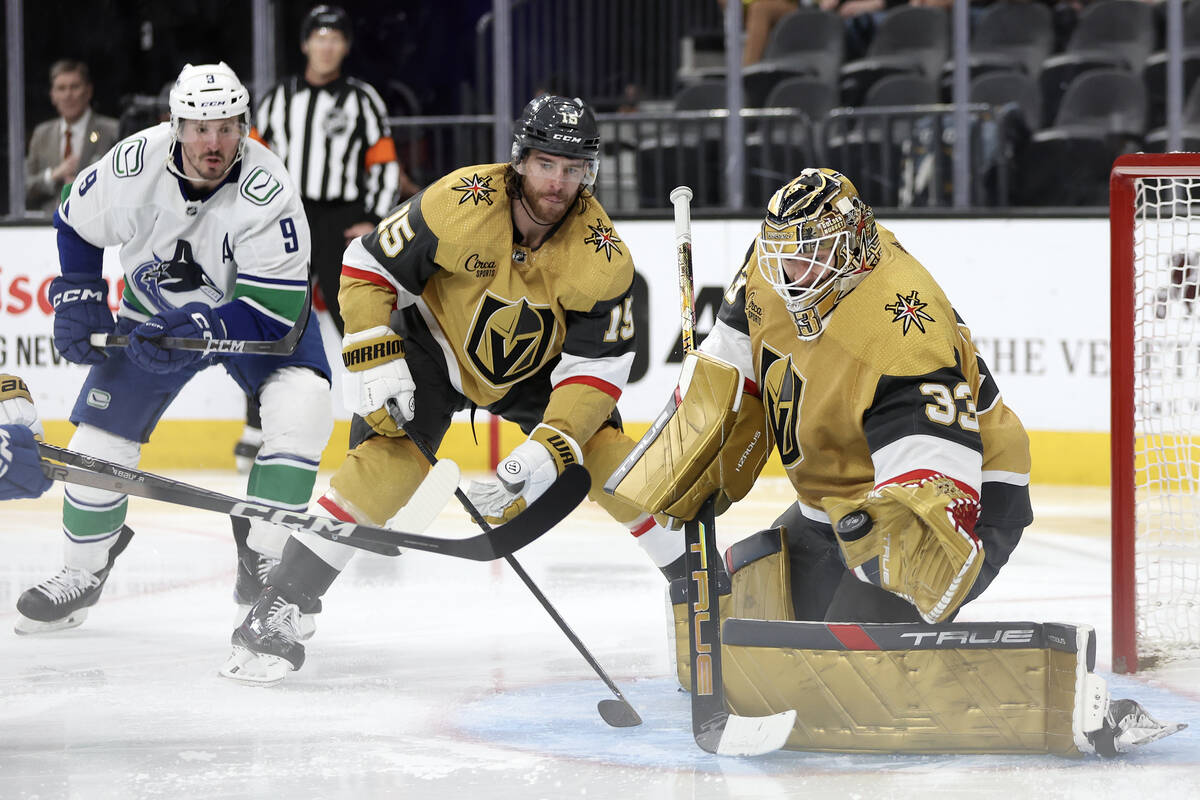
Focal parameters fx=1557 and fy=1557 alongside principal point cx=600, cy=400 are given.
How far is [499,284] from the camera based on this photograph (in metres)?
2.79

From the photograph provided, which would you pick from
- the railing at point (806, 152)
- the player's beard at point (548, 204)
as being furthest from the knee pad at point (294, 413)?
the railing at point (806, 152)

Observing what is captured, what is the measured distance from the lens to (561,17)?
682 cm

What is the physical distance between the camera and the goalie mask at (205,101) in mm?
3010

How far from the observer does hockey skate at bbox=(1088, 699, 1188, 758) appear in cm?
229

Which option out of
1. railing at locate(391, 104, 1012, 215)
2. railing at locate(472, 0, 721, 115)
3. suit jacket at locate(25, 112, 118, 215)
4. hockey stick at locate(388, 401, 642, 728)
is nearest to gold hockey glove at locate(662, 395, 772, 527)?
hockey stick at locate(388, 401, 642, 728)

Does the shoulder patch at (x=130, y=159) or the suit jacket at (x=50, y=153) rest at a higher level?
the suit jacket at (x=50, y=153)

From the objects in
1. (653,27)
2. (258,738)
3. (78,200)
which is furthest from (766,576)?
(653,27)

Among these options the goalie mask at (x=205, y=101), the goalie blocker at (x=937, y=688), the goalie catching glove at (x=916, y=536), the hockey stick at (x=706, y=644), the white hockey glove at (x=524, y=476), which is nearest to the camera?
the goalie catching glove at (x=916, y=536)

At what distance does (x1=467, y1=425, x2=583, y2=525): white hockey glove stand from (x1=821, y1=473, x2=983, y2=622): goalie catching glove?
629 millimetres

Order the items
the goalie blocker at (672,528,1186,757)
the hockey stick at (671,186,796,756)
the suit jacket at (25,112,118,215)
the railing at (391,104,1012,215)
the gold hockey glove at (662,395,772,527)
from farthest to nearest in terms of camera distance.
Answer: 1. the suit jacket at (25,112,118,215)
2. the railing at (391,104,1012,215)
3. the gold hockey glove at (662,395,772,527)
4. the hockey stick at (671,186,796,756)
5. the goalie blocker at (672,528,1186,757)

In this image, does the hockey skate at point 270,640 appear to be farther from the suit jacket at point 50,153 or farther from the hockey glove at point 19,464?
the suit jacket at point 50,153

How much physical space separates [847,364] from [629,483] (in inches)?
15.4

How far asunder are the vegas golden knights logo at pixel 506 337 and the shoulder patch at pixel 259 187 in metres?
0.60

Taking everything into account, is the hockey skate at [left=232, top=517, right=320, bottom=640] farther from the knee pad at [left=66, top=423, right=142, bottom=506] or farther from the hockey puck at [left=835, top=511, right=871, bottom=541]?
the hockey puck at [left=835, top=511, right=871, bottom=541]
